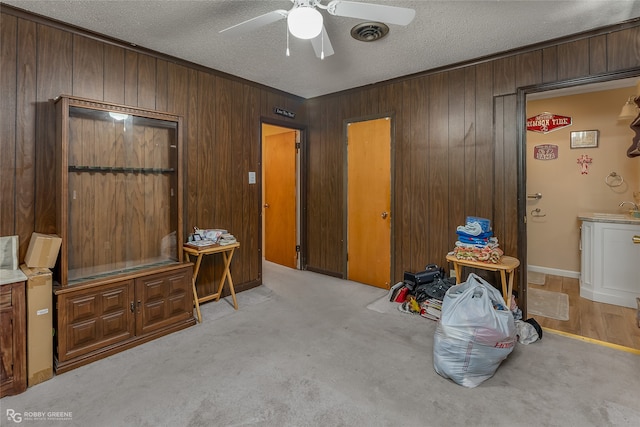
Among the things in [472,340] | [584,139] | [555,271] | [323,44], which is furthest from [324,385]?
[584,139]

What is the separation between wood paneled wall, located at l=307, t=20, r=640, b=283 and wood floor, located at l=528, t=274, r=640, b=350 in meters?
0.80

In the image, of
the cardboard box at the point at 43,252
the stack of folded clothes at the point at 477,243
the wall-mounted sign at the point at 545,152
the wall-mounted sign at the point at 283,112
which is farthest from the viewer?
the wall-mounted sign at the point at 545,152

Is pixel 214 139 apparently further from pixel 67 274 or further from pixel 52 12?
pixel 67 274

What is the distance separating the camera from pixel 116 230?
2.84 m

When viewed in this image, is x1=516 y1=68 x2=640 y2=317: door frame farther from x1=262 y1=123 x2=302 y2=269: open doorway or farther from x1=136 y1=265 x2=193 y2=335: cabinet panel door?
x1=136 y1=265 x2=193 y2=335: cabinet panel door

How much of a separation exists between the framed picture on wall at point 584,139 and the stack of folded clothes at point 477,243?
2.51 metres

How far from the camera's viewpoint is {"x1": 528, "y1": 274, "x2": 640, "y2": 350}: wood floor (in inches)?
106

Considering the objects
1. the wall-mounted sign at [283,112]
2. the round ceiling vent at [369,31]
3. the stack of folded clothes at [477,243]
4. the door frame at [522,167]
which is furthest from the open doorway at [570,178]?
the wall-mounted sign at [283,112]

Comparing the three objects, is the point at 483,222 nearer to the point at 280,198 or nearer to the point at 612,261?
the point at 612,261

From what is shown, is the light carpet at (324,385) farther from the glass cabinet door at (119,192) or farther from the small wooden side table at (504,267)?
the glass cabinet door at (119,192)

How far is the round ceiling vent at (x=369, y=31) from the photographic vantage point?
98.9 inches

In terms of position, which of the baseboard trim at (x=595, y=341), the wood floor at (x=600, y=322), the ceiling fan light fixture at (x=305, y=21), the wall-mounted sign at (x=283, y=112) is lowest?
the baseboard trim at (x=595, y=341)

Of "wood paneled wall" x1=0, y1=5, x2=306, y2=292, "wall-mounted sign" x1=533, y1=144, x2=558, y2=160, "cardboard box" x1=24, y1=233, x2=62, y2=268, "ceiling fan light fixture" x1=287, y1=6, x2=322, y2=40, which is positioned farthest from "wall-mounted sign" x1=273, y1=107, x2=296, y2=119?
"wall-mounted sign" x1=533, y1=144, x2=558, y2=160

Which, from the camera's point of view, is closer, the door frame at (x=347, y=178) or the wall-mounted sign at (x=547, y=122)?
the door frame at (x=347, y=178)
